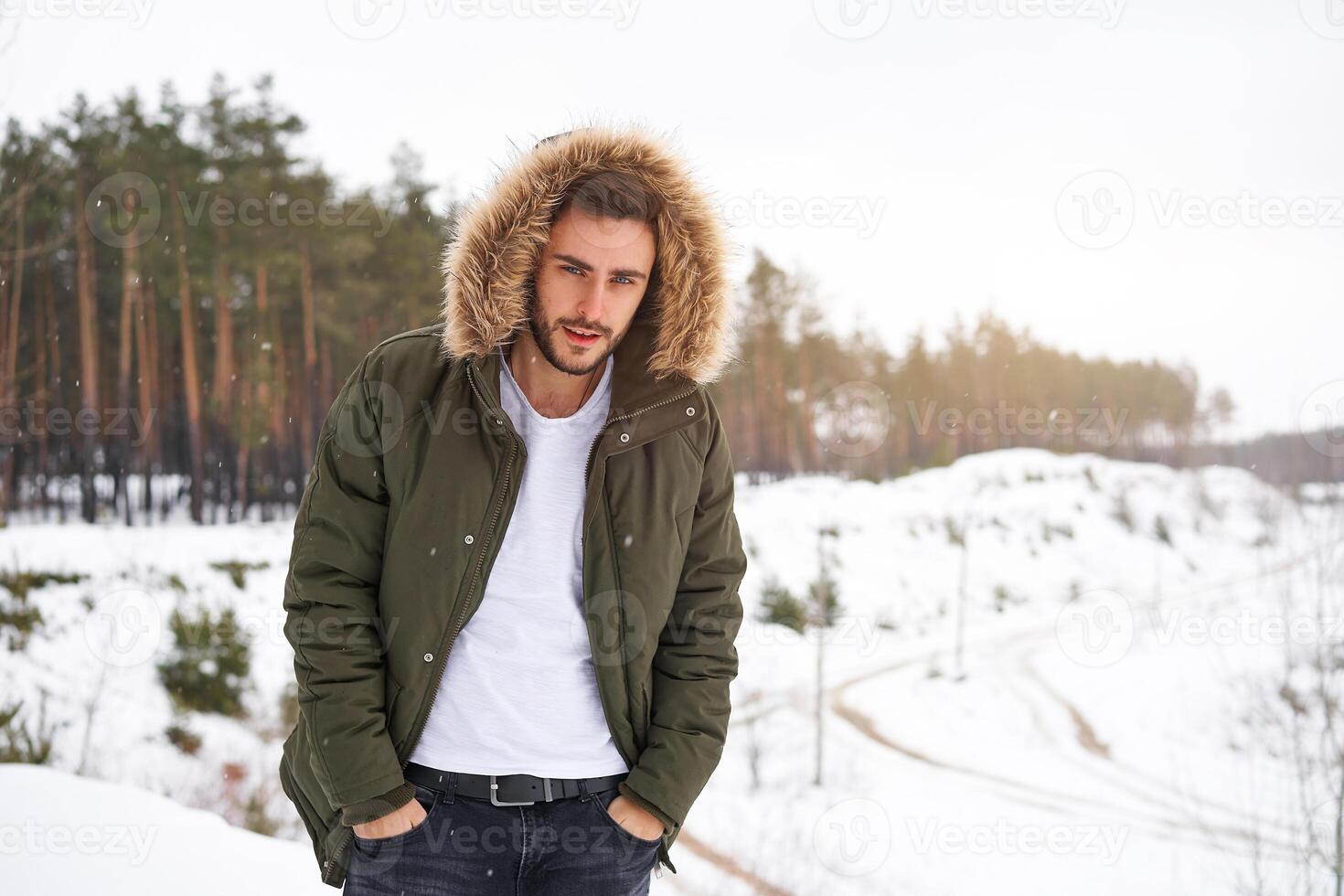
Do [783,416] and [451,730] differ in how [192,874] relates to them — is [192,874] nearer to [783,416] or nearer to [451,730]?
[451,730]

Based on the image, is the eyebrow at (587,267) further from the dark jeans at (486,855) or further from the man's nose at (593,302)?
the dark jeans at (486,855)

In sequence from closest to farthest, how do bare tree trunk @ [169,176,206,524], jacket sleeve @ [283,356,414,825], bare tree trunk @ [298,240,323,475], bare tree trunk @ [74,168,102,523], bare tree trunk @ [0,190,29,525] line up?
jacket sleeve @ [283,356,414,825]
bare tree trunk @ [0,190,29,525]
bare tree trunk @ [169,176,206,524]
bare tree trunk @ [74,168,102,523]
bare tree trunk @ [298,240,323,475]

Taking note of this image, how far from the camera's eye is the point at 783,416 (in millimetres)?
31469

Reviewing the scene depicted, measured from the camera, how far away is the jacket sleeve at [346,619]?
60.6 inches

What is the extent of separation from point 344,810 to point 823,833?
57.0ft

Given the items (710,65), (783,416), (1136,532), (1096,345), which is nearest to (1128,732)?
(783,416)

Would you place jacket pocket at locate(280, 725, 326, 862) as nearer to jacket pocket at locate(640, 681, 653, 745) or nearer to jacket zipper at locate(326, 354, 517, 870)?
jacket zipper at locate(326, 354, 517, 870)

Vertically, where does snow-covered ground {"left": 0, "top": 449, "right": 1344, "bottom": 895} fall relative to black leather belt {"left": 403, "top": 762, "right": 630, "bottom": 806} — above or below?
below

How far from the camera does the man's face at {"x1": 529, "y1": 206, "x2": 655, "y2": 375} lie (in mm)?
1749

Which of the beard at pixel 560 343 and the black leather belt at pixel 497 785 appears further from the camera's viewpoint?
the beard at pixel 560 343

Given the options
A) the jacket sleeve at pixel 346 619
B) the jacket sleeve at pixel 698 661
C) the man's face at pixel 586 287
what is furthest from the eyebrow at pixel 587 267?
the jacket sleeve at pixel 346 619

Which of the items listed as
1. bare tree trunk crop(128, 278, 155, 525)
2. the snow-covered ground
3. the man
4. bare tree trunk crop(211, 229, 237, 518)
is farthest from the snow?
bare tree trunk crop(128, 278, 155, 525)

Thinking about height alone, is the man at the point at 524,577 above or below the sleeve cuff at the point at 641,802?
above

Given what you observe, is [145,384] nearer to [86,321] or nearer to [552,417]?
[86,321]
